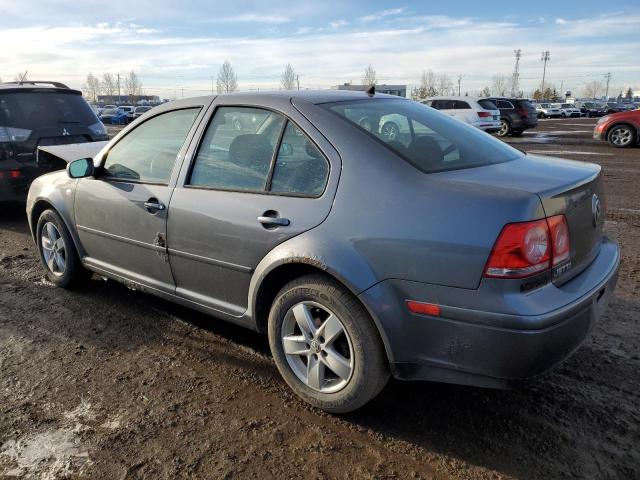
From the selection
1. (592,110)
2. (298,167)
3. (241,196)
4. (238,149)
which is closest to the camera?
(298,167)

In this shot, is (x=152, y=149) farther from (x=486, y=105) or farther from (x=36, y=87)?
(x=486, y=105)

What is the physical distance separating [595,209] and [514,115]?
21.1m

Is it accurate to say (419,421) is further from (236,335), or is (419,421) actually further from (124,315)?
(124,315)

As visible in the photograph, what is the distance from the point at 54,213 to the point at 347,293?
3008 millimetres

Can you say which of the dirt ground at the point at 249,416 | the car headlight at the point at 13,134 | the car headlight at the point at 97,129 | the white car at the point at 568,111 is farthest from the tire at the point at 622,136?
the white car at the point at 568,111

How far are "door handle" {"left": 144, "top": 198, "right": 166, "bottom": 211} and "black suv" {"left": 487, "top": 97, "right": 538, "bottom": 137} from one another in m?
21.0

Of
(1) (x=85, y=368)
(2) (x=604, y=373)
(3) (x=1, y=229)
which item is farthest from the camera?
(3) (x=1, y=229)

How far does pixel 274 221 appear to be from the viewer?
9.11 feet

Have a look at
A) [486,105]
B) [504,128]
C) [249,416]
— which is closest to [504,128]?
[504,128]

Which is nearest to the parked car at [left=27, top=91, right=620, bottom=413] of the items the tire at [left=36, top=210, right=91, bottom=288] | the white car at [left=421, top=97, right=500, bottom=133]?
the tire at [left=36, top=210, right=91, bottom=288]

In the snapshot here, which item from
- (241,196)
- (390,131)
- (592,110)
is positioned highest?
(390,131)

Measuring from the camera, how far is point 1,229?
22.6ft

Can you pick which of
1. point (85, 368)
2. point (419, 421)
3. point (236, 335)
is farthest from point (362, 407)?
point (85, 368)

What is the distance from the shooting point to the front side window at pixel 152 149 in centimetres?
348
